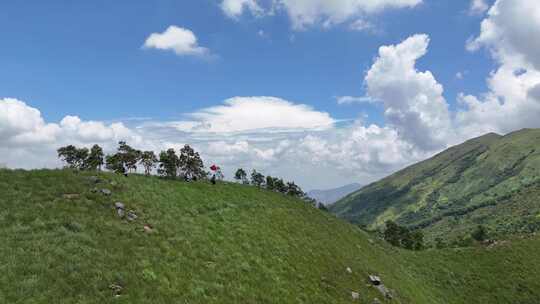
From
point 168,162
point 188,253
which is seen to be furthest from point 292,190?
point 188,253

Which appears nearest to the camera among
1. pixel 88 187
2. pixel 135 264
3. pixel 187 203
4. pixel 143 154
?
pixel 135 264

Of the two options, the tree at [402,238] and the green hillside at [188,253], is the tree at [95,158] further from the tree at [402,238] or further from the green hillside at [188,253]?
the tree at [402,238]

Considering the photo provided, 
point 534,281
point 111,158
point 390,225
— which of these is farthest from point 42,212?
point 390,225

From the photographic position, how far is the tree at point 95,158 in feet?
299

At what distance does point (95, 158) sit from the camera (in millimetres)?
91562

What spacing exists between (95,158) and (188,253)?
68.6 m

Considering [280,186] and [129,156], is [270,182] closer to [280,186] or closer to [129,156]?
[280,186]

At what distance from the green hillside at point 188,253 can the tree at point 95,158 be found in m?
45.7

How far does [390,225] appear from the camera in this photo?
516 ft

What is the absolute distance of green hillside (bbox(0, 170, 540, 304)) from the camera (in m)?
24.6

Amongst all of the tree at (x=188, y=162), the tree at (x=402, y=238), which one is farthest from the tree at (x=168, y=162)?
the tree at (x=402, y=238)

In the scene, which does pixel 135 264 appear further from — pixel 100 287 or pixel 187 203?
pixel 187 203

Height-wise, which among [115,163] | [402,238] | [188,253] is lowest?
[402,238]

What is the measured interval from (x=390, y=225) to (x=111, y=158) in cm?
11751
